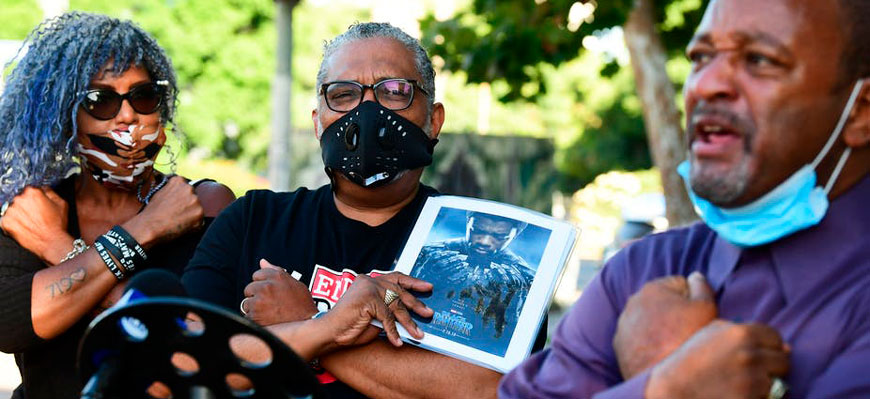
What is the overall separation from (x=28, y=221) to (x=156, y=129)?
55 cm

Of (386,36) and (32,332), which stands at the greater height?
(386,36)

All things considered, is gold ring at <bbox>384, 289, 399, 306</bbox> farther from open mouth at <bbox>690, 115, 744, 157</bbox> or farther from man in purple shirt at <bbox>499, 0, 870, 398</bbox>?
open mouth at <bbox>690, 115, 744, 157</bbox>

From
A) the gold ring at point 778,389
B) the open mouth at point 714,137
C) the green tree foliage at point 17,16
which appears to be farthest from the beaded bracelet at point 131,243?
the green tree foliage at point 17,16

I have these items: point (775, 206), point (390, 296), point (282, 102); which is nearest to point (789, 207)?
point (775, 206)

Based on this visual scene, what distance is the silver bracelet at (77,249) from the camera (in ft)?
11.3

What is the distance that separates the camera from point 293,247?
3109 mm

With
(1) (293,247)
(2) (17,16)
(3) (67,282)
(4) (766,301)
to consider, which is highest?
(4) (766,301)

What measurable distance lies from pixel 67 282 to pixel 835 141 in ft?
8.01

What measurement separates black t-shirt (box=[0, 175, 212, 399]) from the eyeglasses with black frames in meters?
0.83

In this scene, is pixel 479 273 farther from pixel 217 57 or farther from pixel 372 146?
pixel 217 57

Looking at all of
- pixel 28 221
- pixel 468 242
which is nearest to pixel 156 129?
pixel 28 221

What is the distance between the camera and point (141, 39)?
3762 mm

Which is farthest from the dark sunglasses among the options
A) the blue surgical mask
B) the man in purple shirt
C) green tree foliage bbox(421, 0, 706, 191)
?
green tree foliage bbox(421, 0, 706, 191)

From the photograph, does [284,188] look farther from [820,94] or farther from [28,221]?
[820,94]
